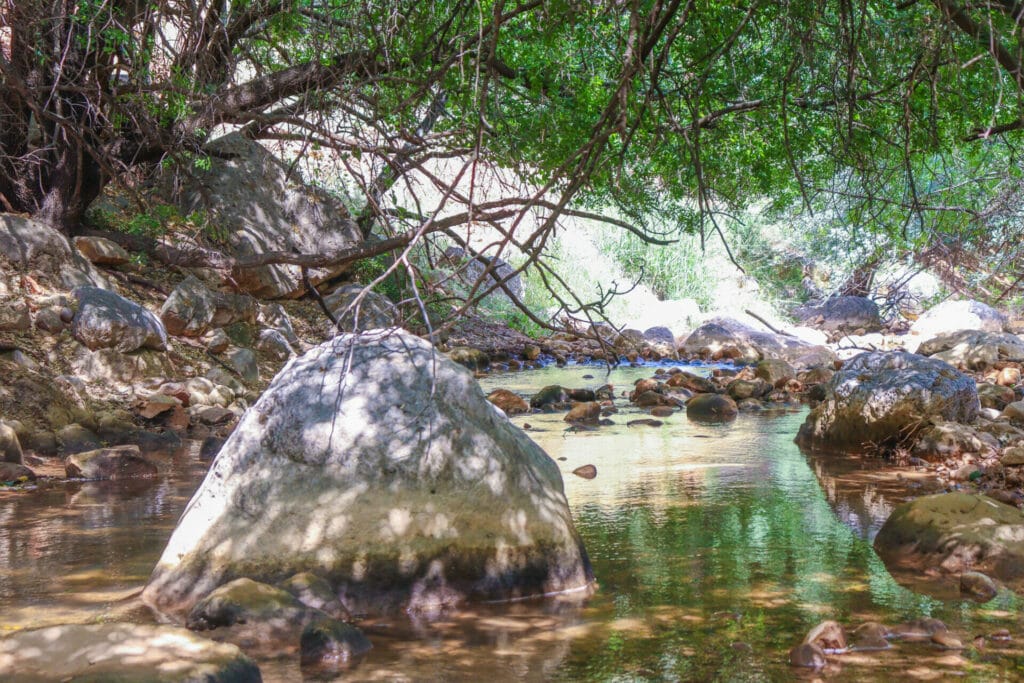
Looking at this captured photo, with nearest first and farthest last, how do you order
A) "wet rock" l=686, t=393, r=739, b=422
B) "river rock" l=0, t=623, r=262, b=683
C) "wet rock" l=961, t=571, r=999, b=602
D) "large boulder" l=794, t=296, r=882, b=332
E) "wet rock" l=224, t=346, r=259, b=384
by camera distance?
"river rock" l=0, t=623, r=262, b=683, "wet rock" l=961, t=571, r=999, b=602, "wet rock" l=224, t=346, r=259, b=384, "wet rock" l=686, t=393, r=739, b=422, "large boulder" l=794, t=296, r=882, b=332

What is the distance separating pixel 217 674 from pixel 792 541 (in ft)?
12.1

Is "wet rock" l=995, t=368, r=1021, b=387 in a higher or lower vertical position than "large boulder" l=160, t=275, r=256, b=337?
lower

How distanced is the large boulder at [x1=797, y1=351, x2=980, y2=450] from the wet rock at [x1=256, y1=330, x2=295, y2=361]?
6.47 m

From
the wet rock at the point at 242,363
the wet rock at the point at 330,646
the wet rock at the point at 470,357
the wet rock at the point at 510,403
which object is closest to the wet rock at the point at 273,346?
the wet rock at the point at 242,363

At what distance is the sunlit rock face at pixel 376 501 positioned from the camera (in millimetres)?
4398

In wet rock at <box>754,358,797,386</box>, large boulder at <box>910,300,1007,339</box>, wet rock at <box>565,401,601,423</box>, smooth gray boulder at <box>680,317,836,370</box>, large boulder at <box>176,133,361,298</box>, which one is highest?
large boulder at <box>176,133,361,298</box>

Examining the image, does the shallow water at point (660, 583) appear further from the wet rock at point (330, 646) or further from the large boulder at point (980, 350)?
the large boulder at point (980, 350)

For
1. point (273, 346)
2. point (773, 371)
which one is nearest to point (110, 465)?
point (273, 346)

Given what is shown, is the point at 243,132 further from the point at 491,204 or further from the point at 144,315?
the point at 491,204

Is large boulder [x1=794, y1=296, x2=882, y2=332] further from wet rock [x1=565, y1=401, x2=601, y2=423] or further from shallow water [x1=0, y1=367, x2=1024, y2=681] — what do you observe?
shallow water [x1=0, y1=367, x2=1024, y2=681]

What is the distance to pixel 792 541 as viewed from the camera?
578 centimetres

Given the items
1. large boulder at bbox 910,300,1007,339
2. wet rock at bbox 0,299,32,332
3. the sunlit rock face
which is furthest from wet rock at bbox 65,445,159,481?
large boulder at bbox 910,300,1007,339

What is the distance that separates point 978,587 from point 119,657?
3791 millimetres

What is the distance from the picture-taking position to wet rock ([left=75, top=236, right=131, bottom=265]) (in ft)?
37.7
